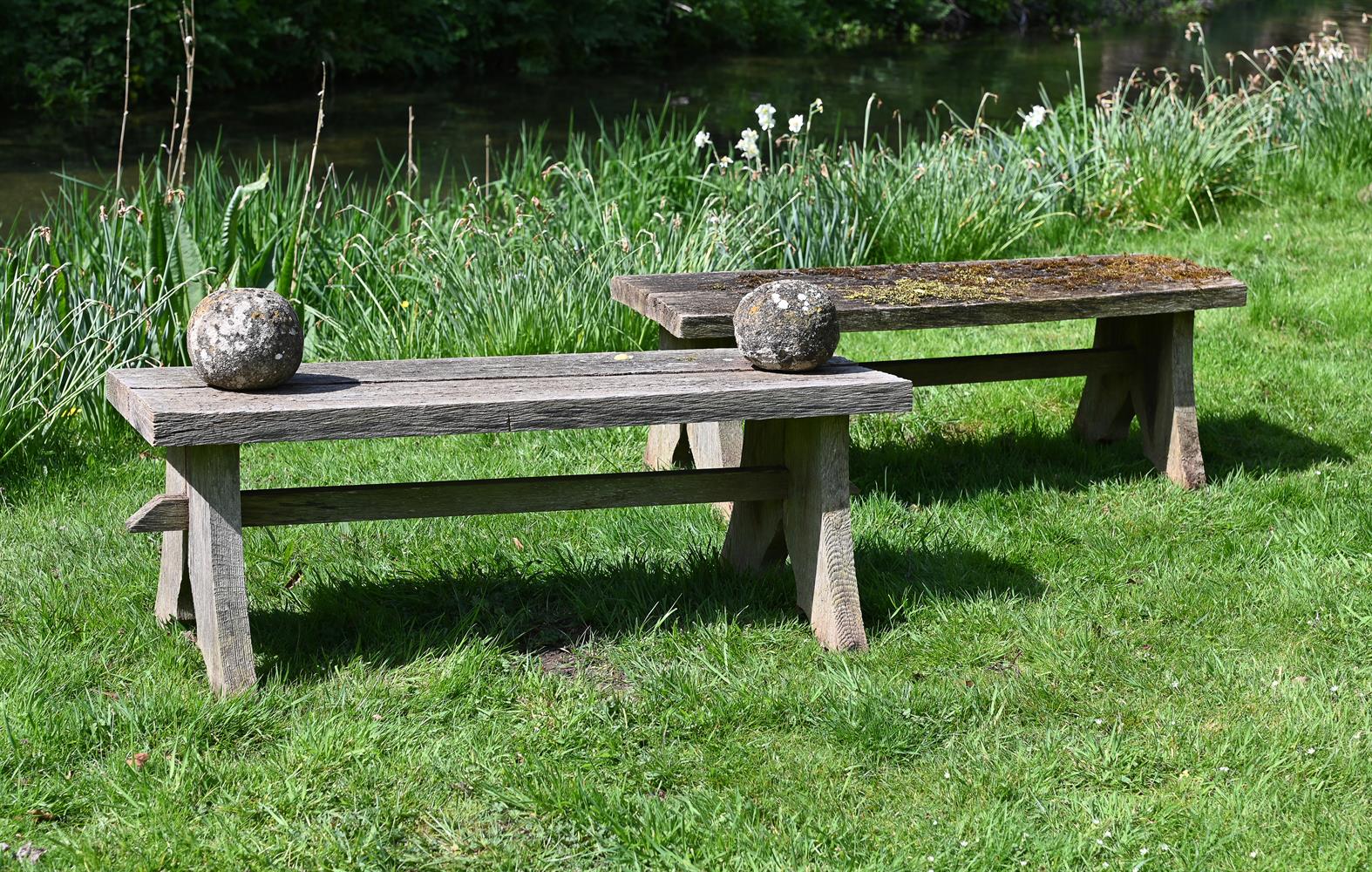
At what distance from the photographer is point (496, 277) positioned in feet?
17.6

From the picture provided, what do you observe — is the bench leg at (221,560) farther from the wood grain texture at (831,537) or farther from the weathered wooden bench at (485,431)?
the wood grain texture at (831,537)

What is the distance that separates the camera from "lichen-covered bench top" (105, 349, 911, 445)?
8.49ft

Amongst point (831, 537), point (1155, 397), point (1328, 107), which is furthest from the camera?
point (1328, 107)

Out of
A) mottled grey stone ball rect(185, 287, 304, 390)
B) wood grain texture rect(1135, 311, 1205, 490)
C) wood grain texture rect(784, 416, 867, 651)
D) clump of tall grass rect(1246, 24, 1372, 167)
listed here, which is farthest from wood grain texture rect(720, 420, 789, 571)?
clump of tall grass rect(1246, 24, 1372, 167)

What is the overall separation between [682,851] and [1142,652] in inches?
50.4

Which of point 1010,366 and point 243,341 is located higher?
point 243,341

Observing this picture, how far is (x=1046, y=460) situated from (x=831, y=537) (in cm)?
152

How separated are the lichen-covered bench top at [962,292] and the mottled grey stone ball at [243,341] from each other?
1112 millimetres

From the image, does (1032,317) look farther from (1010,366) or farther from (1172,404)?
(1172,404)

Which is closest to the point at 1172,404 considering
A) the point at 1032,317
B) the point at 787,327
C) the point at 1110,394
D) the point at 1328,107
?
the point at 1110,394

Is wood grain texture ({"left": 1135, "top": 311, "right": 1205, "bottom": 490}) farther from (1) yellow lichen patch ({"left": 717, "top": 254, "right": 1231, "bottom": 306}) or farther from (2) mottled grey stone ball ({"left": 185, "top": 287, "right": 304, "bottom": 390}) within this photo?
(2) mottled grey stone ball ({"left": 185, "top": 287, "right": 304, "bottom": 390})

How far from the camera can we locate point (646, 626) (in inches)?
125

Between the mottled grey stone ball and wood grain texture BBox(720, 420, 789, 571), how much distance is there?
3.82ft

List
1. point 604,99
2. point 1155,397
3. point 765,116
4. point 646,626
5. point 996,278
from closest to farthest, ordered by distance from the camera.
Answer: point 646,626, point 996,278, point 1155,397, point 765,116, point 604,99
